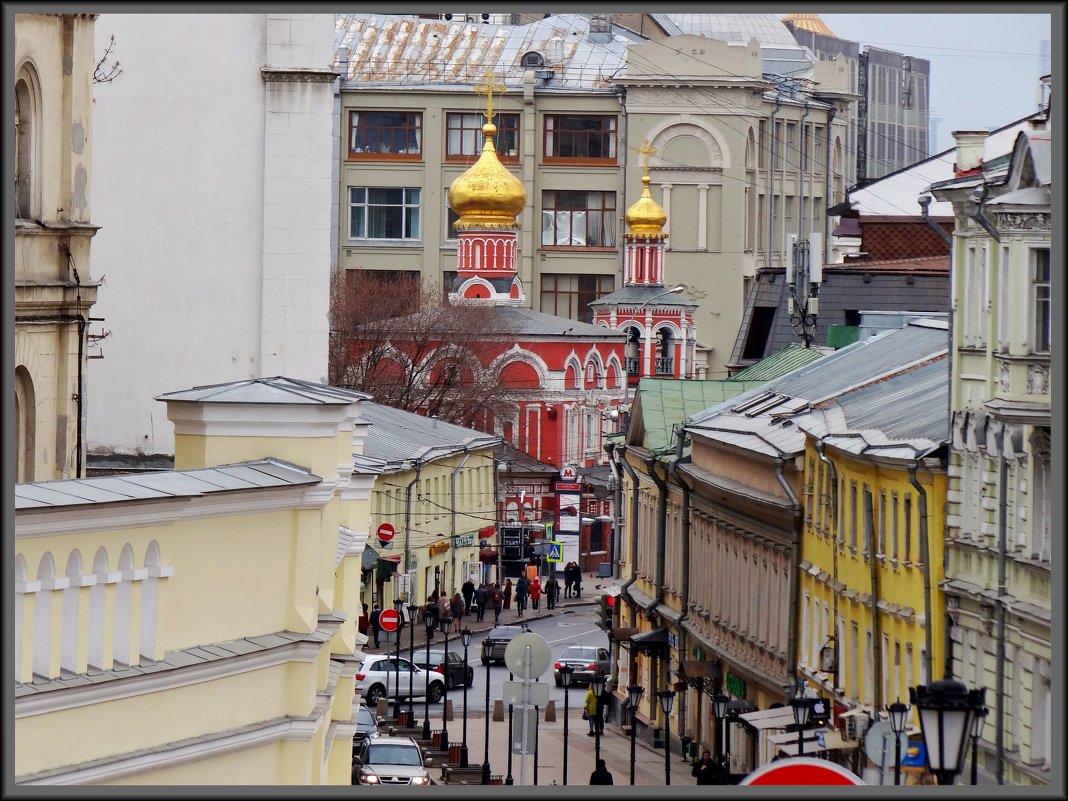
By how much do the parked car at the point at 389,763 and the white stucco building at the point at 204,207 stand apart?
5486mm

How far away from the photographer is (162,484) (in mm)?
14172

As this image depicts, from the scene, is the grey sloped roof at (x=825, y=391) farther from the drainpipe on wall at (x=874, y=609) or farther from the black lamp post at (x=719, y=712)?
the black lamp post at (x=719, y=712)

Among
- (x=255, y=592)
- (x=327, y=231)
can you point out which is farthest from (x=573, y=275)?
(x=255, y=592)

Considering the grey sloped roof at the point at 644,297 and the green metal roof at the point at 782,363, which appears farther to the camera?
the grey sloped roof at the point at 644,297

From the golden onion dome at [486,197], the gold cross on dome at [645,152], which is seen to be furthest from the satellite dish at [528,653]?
the gold cross on dome at [645,152]

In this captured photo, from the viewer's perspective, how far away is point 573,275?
10906cm

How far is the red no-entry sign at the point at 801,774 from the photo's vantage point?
937cm

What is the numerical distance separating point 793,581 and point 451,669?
14754 mm

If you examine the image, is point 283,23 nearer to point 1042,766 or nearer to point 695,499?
point 1042,766

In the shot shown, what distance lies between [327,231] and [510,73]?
7785 cm

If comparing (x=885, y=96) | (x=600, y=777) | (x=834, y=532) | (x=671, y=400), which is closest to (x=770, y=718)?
(x=834, y=532)

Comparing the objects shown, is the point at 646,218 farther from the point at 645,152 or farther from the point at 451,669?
the point at 451,669

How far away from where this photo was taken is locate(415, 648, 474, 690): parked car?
4733cm

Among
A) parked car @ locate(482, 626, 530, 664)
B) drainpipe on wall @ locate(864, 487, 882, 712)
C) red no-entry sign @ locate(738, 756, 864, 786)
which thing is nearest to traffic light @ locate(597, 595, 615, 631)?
parked car @ locate(482, 626, 530, 664)
